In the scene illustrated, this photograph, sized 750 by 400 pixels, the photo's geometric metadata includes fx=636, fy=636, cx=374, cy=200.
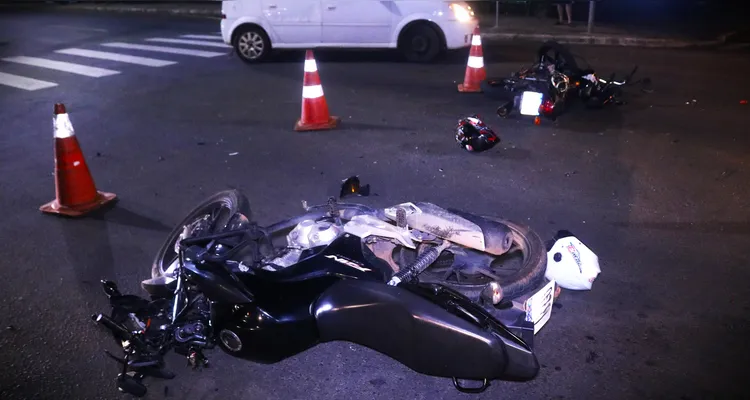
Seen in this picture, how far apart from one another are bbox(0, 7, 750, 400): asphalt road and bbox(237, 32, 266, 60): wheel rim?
66 cm

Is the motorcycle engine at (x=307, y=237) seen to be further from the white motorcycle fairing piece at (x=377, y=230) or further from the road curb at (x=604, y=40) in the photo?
the road curb at (x=604, y=40)

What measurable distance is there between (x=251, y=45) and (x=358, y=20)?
2089 mm

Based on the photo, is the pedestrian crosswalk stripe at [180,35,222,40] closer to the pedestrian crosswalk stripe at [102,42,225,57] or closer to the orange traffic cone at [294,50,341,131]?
the pedestrian crosswalk stripe at [102,42,225,57]

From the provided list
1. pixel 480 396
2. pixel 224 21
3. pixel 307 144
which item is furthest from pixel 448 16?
pixel 480 396

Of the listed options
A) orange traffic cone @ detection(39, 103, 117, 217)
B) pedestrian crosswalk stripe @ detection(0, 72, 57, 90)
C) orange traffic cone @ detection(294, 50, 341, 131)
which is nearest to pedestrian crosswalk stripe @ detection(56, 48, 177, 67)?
pedestrian crosswalk stripe @ detection(0, 72, 57, 90)

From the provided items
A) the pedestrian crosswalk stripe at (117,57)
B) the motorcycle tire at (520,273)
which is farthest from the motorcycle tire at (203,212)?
the pedestrian crosswalk stripe at (117,57)

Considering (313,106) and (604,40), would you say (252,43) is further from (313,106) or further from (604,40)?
(604,40)

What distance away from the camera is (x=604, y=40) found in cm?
1408

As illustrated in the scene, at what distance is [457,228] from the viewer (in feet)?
11.9

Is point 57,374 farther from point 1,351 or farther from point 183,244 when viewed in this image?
point 183,244

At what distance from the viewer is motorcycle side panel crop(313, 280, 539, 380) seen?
262 cm

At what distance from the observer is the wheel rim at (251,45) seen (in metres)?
11.9

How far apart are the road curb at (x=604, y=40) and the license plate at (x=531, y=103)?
23.8ft

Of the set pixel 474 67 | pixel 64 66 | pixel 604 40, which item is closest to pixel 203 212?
pixel 474 67
